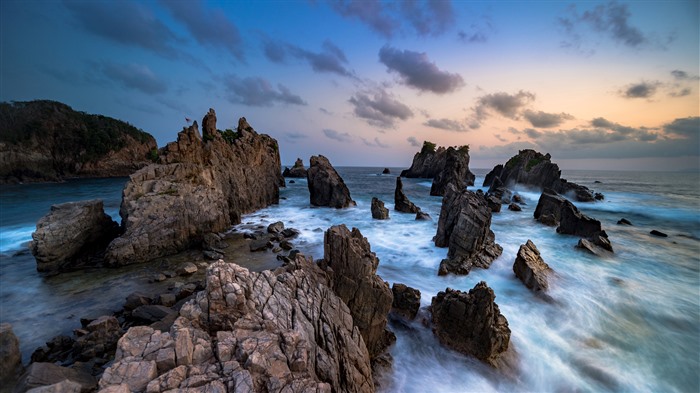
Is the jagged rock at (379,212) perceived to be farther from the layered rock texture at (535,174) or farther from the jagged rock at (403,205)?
the layered rock texture at (535,174)

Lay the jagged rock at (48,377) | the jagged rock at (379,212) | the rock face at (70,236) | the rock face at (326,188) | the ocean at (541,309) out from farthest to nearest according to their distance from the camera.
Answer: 1. the rock face at (326,188)
2. the jagged rock at (379,212)
3. the rock face at (70,236)
4. the ocean at (541,309)
5. the jagged rock at (48,377)

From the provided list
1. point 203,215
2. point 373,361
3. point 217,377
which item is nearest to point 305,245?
point 203,215

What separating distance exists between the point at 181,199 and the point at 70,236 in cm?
594

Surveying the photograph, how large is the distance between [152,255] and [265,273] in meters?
13.0

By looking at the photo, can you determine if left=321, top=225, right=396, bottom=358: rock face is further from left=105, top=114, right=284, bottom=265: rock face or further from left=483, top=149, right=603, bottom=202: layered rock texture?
left=483, top=149, right=603, bottom=202: layered rock texture

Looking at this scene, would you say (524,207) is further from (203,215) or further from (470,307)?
(203,215)

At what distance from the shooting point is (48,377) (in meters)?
5.61

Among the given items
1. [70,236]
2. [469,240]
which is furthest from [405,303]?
[70,236]

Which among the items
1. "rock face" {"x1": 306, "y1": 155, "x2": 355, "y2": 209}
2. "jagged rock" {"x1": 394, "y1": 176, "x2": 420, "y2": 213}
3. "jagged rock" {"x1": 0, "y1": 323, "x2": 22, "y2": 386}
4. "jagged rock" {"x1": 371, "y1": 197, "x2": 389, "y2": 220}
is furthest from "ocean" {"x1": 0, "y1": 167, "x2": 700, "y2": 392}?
"rock face" {"x1": 306, "y1": 155, "x2": 355, "y2": 209}

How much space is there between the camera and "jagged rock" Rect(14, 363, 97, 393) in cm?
544

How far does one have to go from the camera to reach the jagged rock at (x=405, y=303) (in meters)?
11.4

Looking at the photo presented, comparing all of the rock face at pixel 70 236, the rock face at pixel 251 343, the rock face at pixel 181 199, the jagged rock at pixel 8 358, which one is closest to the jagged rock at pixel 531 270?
the rock face at pixel 251 343

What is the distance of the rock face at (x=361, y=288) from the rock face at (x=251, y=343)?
3.62ft

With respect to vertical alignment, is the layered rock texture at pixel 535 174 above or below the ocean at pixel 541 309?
above
